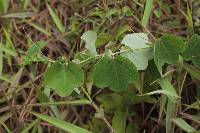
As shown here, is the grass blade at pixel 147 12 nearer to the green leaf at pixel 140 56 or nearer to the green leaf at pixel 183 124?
the green leaf at pixel 140 56

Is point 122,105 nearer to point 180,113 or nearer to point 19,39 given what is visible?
point 180,113

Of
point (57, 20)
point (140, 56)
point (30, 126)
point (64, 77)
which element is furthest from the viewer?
point (57, 20)

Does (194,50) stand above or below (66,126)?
above

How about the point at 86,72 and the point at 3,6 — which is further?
the point at 3,6

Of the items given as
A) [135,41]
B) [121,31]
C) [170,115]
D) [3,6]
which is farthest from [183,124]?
[3,6]

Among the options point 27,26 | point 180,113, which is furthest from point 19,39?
point 180,113

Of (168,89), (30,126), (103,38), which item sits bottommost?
(30,126)

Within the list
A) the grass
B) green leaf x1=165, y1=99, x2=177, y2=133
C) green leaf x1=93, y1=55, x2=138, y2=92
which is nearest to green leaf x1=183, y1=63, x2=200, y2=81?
the grass

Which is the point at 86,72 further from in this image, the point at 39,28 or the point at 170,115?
the point at 39,28
